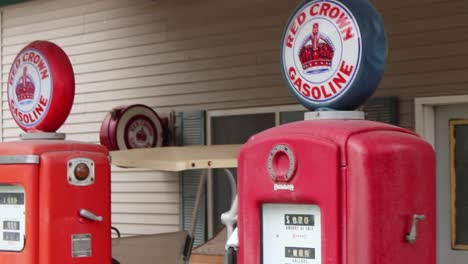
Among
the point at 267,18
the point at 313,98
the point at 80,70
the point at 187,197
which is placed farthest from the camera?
the point at 80,70

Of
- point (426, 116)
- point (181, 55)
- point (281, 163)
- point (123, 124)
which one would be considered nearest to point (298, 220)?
point (281, 163)

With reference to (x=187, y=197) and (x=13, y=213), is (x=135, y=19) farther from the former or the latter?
(x=13, y=213)

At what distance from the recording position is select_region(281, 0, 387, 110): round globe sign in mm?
3396

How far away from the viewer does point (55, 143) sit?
4660 millimetres

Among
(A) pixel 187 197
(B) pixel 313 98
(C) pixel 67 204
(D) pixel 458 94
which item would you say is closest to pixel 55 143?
(C) pixel 67 204

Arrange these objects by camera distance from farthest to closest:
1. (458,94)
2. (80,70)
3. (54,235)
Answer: (80,70)
(458,94)
(54,235)

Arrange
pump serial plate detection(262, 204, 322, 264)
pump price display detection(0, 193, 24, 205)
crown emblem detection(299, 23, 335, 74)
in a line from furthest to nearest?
pump price display detection(0, 193, 24, 205), crown emblem detection(299, 23, 335, 74), pump serial plate detection(262, 204, 322, 264)

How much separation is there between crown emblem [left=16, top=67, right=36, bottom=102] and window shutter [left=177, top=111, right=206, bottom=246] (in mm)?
3235

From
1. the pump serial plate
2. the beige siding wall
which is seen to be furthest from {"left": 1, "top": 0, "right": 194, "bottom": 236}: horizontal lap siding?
the pump serial plate

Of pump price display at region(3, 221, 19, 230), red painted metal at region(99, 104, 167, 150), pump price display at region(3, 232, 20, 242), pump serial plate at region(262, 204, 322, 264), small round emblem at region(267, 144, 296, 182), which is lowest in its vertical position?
pump price display at region(3, 232, 20, 242)

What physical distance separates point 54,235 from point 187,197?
3866 mm

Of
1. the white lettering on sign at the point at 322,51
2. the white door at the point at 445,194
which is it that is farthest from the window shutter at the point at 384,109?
the white lettering on sign at the point at 322,51

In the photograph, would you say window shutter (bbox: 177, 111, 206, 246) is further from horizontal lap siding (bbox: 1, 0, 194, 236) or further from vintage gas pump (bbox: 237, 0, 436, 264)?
vintage gas pump (bbox: 237, 0, 436, 264)

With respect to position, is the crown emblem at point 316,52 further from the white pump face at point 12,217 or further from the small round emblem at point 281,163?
the white pump face at point 12,217
